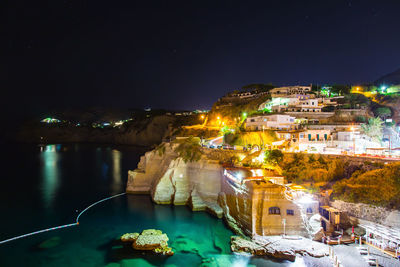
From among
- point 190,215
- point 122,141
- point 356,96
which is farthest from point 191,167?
point 122,141

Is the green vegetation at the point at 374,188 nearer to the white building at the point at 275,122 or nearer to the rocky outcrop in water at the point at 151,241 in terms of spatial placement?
the rocky outcrop in water at the point at 151,241

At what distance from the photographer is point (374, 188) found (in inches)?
620

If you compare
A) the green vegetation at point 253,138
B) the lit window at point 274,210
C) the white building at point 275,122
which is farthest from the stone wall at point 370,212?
the white building at point 275,122

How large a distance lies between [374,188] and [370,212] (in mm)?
1551

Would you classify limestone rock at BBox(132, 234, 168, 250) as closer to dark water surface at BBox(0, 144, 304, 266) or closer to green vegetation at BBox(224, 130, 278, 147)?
dark water surface at BBox(0, 144, 304, 266)

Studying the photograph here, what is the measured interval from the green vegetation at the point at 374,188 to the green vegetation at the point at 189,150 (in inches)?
465

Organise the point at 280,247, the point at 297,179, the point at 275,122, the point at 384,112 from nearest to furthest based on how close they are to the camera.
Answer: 1. the point at 280,247
2. the point at 297,179
3. the point at 275,122
4. the point at 384,112

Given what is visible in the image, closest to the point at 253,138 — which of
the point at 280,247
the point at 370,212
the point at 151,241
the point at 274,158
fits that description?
the point at 274,158

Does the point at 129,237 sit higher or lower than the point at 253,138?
lower

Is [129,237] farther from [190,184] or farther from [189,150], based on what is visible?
[189,150]

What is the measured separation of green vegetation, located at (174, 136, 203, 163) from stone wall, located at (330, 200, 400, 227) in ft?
39.0

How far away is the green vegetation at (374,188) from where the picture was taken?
593 inches

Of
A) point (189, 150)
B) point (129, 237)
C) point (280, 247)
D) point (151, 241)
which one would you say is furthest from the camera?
point (189, 150)

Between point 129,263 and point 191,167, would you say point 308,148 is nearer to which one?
point 191,167
